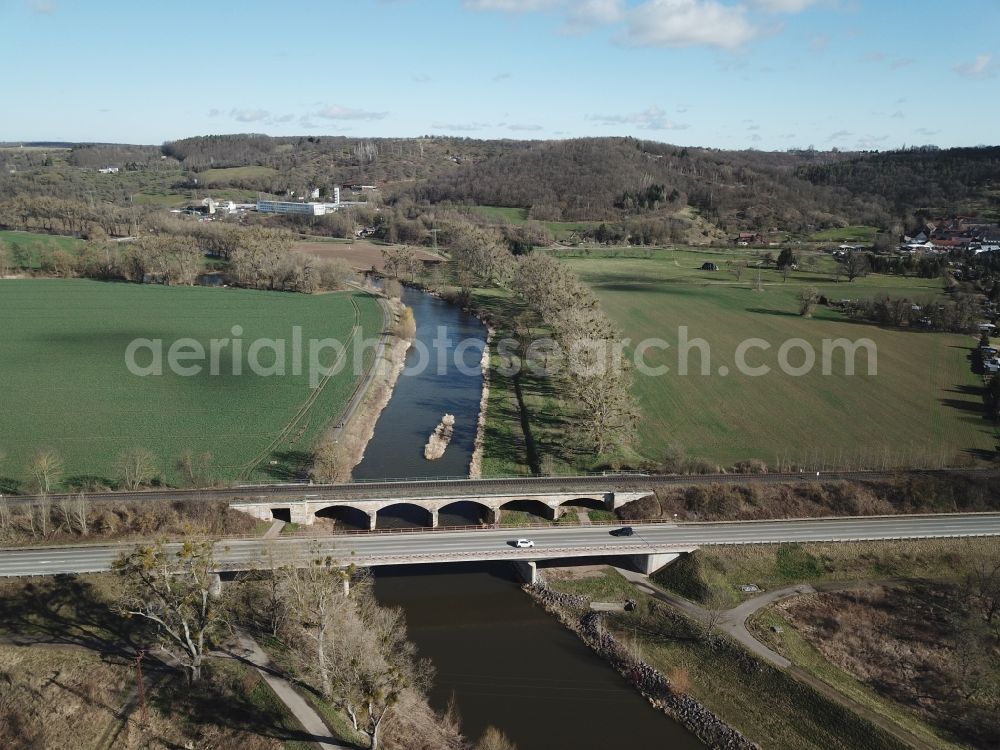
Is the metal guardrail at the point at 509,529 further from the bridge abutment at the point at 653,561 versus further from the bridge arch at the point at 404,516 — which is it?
the bridge abutment at the point at 653,561

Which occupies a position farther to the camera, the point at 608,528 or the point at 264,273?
the point at 264,273

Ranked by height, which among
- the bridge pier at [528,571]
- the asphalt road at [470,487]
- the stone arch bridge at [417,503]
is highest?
the asphalt road at [470,487]

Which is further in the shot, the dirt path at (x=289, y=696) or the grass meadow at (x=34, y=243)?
the grass meadow at (x=34, y=243)

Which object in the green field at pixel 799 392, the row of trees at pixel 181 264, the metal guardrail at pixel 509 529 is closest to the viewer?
the metal guardrail at pixel 509 529

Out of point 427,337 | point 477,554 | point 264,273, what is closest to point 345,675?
point 477,554

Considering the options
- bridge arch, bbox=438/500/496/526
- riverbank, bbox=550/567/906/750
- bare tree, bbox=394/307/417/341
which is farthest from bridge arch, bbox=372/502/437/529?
bare tree, bbox=394/307/417/341

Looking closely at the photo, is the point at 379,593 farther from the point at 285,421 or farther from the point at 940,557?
the point at 940,557

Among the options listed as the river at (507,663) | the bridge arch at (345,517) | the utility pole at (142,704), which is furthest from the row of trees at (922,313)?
the utility pole at (142,704)
